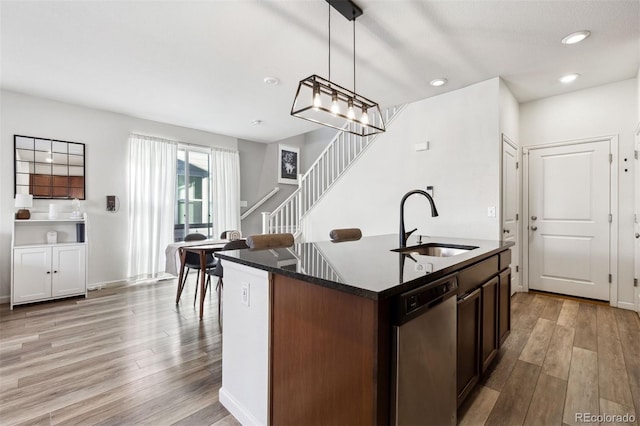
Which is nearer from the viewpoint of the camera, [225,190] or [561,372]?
[561,372]

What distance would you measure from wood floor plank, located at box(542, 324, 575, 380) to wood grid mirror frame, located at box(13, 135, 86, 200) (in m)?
5.78

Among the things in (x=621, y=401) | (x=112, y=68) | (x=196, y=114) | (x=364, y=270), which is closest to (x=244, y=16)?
(x=112, y=68)

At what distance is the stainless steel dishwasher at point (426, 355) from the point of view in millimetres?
1079

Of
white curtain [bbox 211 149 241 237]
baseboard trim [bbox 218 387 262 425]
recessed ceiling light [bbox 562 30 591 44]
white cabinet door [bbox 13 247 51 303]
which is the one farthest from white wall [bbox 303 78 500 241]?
white cabinet door [bbox 13 247 51 303]

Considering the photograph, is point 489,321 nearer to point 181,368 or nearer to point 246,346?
point 246,346

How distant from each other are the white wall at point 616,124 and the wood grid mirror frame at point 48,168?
6653 mm

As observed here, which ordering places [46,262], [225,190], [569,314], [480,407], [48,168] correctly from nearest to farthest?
[480,407] → [569,314] → [46,262] → [48,168] → [225,190]

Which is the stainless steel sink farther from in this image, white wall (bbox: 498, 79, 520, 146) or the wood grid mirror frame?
the wood grid mirror frame

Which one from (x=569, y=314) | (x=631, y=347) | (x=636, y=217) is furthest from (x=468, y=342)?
(x=636, y=217)

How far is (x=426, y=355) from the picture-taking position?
122 cm

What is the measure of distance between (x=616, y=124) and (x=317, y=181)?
4141 mm

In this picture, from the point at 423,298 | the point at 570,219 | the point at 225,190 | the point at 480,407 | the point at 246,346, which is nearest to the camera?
the point at 423,298

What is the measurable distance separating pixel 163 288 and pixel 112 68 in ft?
9.90

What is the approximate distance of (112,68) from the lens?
10.4 ft
